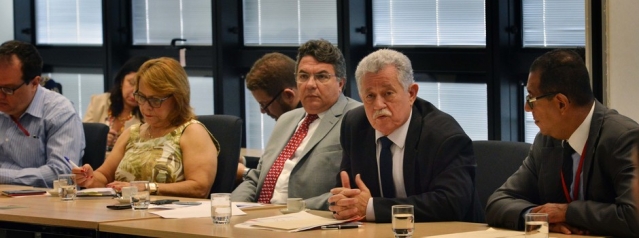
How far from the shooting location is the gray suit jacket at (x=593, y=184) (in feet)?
9.95

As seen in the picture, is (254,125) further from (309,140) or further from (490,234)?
(490,234)

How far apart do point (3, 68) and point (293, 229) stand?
261 cm

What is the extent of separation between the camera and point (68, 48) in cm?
850

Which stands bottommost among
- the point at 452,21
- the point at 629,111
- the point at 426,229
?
the point at 426,229

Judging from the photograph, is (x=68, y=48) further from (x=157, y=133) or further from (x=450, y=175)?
(x=450, y=175)

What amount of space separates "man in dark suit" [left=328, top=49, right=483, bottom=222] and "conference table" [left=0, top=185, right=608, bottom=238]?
0.10m

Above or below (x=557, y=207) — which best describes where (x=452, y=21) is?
above

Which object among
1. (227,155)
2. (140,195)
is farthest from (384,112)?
(227,155)

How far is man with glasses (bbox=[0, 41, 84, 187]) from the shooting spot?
5.18 meters

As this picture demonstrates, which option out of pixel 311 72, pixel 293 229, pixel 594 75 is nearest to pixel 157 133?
pixel 311 72

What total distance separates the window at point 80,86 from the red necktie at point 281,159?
4.24 metres

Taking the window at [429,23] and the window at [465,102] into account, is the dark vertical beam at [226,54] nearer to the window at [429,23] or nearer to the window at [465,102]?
the window at [429,23]

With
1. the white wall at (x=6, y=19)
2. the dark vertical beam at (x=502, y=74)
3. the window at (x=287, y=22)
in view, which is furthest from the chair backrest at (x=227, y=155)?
the white wall at (x=6, y=19)

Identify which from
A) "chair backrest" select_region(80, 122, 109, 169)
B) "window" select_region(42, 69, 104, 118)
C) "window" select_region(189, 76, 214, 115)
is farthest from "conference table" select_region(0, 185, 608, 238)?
"window" select_region(42, 69, 104, 118)
